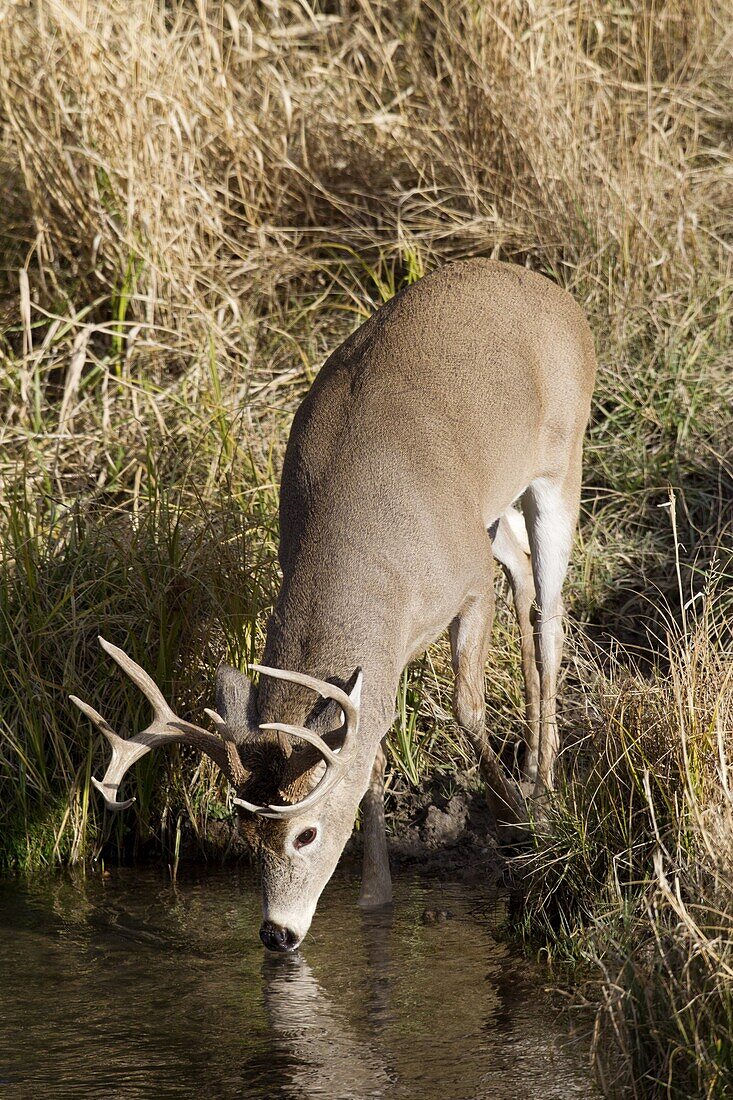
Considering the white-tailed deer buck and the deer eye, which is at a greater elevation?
the white-tailed deer buck

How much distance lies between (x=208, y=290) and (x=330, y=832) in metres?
4.92

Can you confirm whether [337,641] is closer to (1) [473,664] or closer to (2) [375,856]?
(1) [473,664]

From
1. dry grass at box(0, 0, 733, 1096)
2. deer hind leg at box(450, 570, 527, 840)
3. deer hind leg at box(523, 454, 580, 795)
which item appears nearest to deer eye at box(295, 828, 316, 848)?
dry grass at box(0, 0, 733, 1096)

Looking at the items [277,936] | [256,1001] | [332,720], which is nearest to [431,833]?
[256,1001]

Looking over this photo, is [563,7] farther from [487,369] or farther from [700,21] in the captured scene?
[487,369]

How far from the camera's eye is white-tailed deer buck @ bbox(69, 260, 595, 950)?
4828mm

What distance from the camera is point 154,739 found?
493 centimetres

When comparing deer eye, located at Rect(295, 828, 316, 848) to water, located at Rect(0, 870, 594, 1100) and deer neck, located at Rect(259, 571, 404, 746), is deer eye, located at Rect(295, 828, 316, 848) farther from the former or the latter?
water, located at Rect(0, 870, 594, 1100)

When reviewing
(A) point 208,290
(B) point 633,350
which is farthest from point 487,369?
(A) point 208,290

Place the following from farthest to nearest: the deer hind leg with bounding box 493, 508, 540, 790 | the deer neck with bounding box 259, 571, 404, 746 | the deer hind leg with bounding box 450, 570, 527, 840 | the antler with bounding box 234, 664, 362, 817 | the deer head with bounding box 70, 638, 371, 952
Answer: the deer hind leg with bounding box 493, 508, 540, 790
the deer hind leg with bounding box 450, 570, 527, 840
the deer neck with bounding box 259, 571, 404, 746
the deer head with bounding box 70, 638, 371, 952
the antler with bounding box 234, 664, 362, 817

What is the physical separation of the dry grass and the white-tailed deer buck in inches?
21.2

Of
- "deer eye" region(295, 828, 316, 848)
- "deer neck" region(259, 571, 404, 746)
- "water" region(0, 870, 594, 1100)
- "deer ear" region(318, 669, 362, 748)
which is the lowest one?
"water" region(0, 870, 594, 1100)

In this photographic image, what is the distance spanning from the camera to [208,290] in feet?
30.2

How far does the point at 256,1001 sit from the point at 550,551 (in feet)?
8.28
